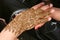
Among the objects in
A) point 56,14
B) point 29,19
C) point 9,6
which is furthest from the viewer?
point 9,6

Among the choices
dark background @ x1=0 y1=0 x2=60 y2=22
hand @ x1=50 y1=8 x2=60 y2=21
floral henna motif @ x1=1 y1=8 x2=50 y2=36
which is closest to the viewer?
floral henna motif @ x1=1 y1=8 x2=50 y2=36

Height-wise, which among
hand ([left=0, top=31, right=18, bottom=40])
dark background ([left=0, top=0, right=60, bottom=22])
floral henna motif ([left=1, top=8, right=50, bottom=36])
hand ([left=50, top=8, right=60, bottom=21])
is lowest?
hand ([left=50, top=8, right=60, bottom=21])

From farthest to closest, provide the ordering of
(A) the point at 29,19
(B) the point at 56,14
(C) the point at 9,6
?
(C) the point at 9,6, (B) the point at 56,14, (A) the point at 29,19

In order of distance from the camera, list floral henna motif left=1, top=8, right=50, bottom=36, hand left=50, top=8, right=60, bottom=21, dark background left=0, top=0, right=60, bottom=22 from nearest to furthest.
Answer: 1. floral henna motif left=1, top=8, right=50, bottom=36
2. hand left=50, top=8, right=60, bottom=21
3. dark background left=0, top=0, right=60, bottom=22

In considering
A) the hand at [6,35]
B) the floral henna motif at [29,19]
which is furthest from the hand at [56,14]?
the hand at [6,35]

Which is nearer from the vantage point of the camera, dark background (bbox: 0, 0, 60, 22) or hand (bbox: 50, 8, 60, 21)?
hand (bbox: 50, 8, 60, 21)

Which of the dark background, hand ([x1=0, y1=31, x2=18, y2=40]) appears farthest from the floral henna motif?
the dark background

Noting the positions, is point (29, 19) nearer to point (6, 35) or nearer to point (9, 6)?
point (6, 35)

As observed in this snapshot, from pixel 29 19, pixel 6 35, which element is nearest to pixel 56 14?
pixel 29 19

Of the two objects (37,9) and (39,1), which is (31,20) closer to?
(37,9)

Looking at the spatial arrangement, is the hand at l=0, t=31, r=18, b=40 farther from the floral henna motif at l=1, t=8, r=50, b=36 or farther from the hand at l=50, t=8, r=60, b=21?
the hand at l=50, t=8, r=60, b=21

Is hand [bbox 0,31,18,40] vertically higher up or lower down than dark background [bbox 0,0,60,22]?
lower down

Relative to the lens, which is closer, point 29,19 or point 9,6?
point 29,19
